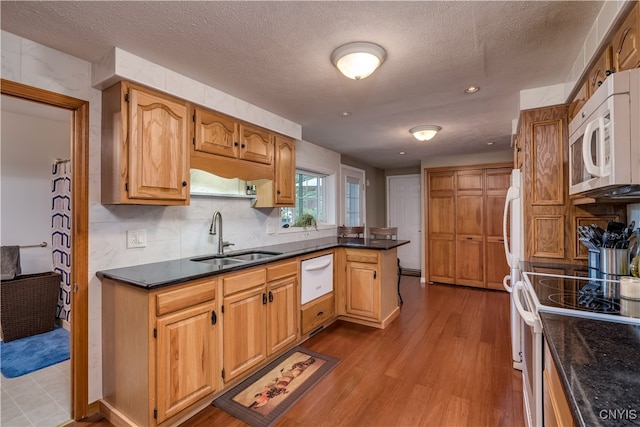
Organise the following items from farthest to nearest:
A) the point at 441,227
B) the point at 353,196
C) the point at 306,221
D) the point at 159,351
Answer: the point at 353,196 → the point at 441,227 → the point at 306,221 → the point at 159,351

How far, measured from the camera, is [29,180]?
3.42m

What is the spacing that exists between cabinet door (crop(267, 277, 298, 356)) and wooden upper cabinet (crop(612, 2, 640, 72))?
7.85ft

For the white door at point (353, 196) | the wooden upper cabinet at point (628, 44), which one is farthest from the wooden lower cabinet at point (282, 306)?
the white door at point (353, 196)

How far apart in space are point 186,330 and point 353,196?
411cm

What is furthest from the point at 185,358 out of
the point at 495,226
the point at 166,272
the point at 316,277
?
the point at 495,226

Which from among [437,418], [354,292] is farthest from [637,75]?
[354,292]

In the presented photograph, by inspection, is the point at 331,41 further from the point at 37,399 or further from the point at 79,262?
the point at 37,399

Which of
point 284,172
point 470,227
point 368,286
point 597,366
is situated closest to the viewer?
point 597,366

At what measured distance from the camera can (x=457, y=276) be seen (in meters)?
5.09

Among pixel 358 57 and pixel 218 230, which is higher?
pixel 358 57

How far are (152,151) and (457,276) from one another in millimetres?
4884

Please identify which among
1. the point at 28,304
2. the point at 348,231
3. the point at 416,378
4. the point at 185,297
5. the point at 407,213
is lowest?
the point at 416,378

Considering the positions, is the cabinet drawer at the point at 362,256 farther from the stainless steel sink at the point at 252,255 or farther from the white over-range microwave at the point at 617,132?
the white over-range microwave at the point at 617,132

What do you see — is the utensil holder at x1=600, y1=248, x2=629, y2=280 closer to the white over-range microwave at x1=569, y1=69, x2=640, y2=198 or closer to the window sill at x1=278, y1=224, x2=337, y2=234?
the white over-range microwave at x1=569, y1=69, x2=640, y2=198
